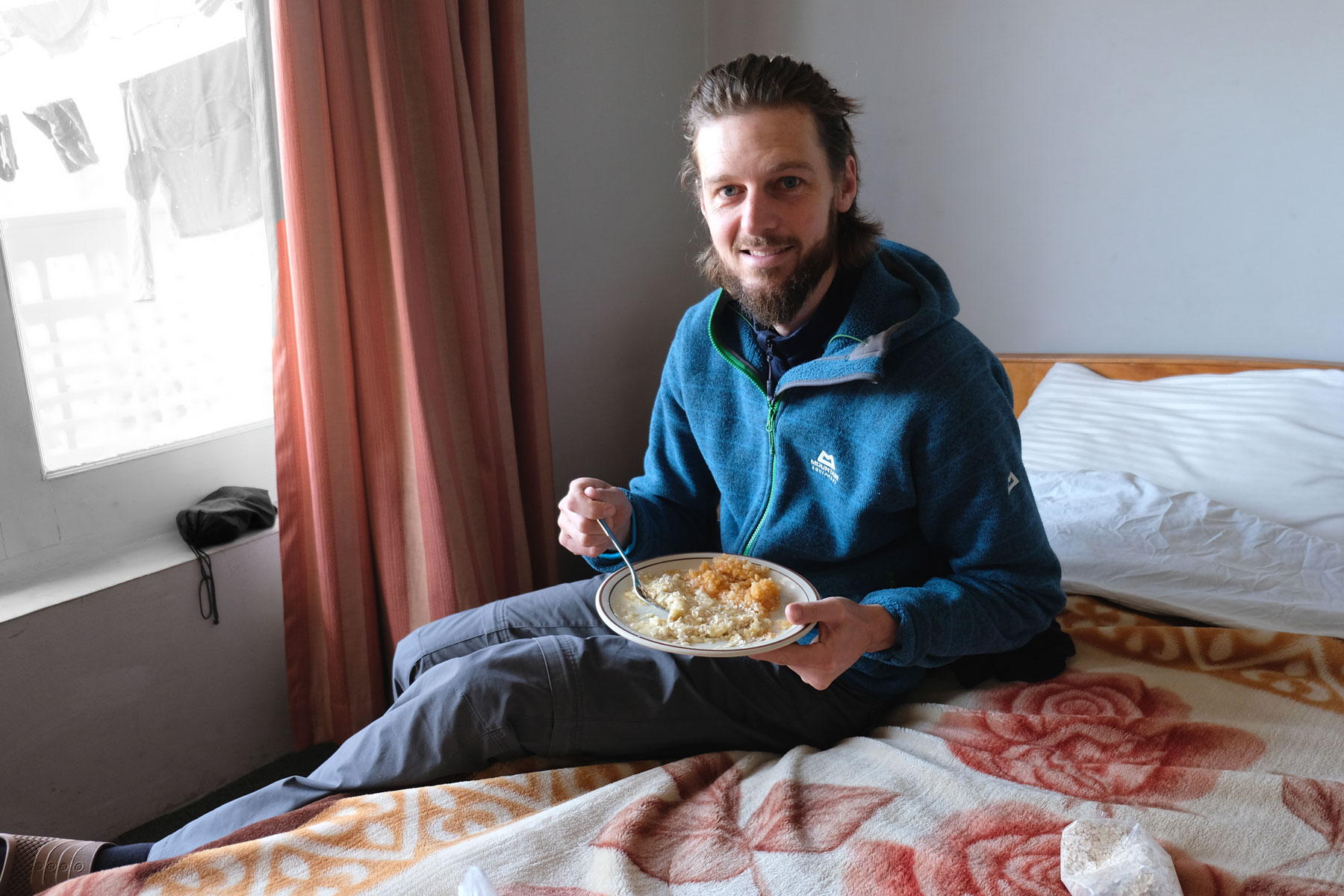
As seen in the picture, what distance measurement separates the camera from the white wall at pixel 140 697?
152 centimetres

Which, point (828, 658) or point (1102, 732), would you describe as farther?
point (1102, 732)

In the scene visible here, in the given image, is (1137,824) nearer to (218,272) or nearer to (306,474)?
(306,474)

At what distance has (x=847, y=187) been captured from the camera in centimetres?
139

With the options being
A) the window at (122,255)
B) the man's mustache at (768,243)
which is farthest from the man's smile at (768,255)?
the window at (122,255)

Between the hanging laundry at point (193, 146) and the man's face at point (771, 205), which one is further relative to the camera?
the hanging laundry at point (193, 146)

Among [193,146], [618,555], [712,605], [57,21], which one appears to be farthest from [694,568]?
[57,21]

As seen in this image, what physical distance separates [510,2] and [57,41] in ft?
2.63

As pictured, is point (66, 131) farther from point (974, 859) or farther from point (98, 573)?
point (974, 859)

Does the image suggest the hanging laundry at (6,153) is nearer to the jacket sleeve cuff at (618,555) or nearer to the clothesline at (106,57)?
the clothesline at (106,57)

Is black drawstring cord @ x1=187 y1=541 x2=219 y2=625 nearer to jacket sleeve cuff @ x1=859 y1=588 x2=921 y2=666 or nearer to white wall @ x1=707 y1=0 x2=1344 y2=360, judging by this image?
jacket sleeve cuff @ x1=859 y1=588 x2=921 y2=666

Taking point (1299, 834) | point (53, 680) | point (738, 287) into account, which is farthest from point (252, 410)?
point (1299, 834)

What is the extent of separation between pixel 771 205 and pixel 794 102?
0.46ft

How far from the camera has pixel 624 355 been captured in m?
2.59

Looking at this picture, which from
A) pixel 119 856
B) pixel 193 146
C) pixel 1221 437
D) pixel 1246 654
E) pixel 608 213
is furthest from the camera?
pixel 608 213
